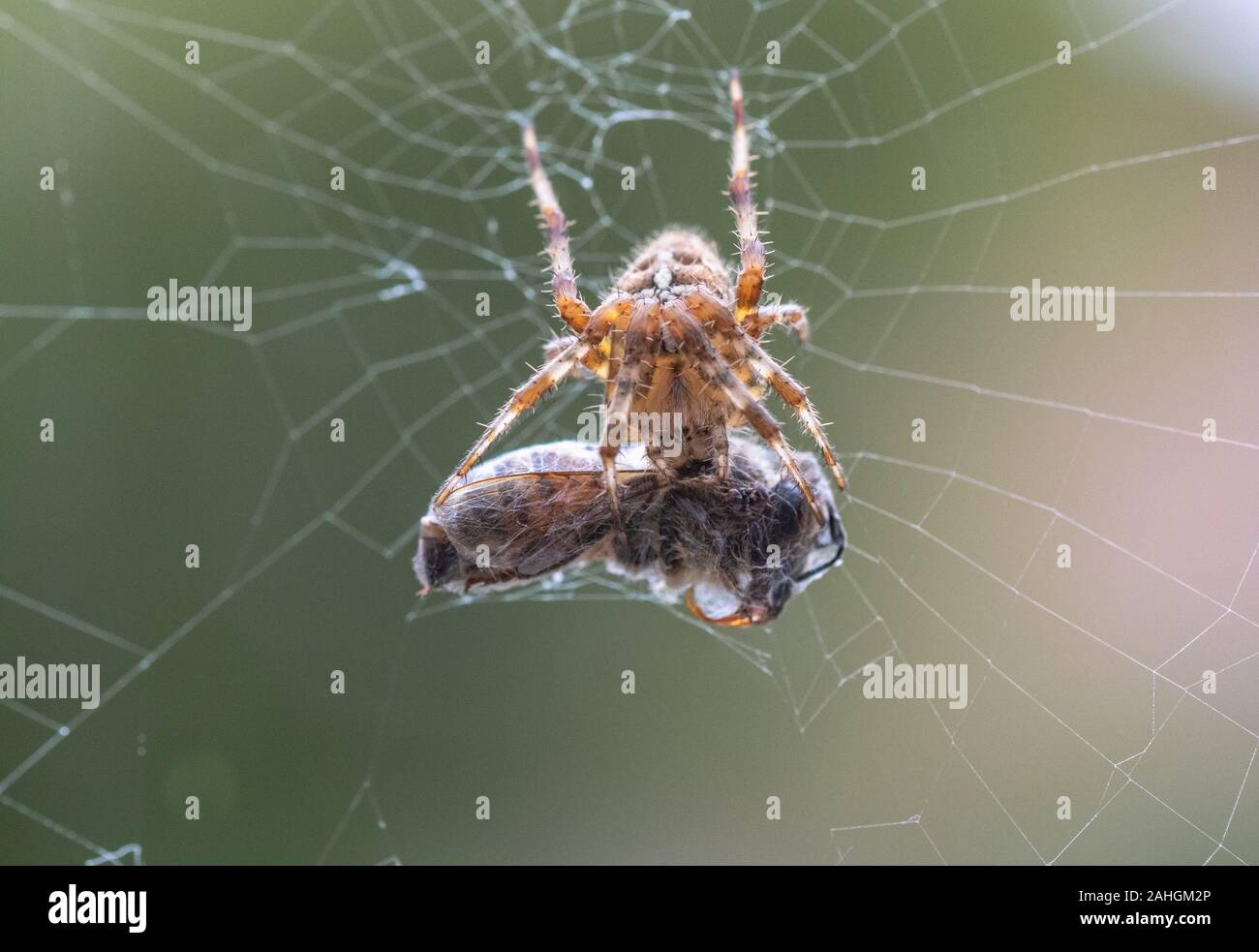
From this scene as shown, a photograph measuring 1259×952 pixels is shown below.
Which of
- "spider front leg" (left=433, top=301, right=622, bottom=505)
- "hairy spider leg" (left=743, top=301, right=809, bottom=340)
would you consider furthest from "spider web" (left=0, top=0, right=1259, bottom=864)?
"spider front leg" (left=433, top=301, right=622, bottom=505)

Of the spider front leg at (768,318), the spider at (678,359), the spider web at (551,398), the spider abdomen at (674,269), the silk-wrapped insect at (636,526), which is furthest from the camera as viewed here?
the spider web at (551,398)

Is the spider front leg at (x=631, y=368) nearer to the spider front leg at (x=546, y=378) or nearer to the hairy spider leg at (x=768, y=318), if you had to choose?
the spider front leg at (x=546, y=378)

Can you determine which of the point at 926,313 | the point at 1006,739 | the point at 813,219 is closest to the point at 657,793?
the point at 1006,739

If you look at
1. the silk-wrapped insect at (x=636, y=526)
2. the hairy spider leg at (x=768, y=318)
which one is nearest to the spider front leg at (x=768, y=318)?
the hairy spider leg at (x=768, y=318)

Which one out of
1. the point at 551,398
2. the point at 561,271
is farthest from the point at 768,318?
the point at 551,398

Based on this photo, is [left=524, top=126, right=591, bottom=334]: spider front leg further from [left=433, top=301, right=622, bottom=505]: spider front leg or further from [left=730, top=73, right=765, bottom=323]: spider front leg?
Result: [left=730, top=73, right=765, bottom=323]: spider front leg

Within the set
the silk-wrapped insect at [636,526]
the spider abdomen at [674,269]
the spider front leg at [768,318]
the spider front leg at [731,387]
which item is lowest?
the silk-wrapped insect at [636,526]

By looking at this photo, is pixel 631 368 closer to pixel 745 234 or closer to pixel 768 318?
pixel 768 318
